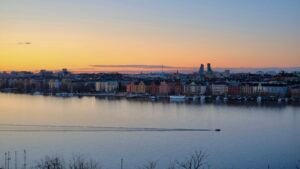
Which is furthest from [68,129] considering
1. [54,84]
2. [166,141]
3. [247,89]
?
[54,84]

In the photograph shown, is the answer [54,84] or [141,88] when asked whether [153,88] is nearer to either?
[141,88]

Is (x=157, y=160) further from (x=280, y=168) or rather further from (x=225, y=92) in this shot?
(x=225, y=92)

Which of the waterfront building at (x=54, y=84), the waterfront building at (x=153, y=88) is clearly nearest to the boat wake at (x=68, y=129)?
the waterfront building at (x=153, y=88)

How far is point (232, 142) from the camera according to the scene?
→ 321 inches

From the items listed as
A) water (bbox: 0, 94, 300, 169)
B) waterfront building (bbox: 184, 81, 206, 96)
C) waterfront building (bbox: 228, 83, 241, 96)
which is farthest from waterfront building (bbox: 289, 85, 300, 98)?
water (bbox: 0, 94, 300, 169)

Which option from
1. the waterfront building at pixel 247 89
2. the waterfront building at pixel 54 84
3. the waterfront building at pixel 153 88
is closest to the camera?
the waterfront building at pixel 247 89

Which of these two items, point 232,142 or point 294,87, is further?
point 294,87

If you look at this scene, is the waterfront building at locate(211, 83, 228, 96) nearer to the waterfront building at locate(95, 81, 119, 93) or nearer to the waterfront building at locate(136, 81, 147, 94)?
the waterfront building at locate(136, 81, 147, 94)

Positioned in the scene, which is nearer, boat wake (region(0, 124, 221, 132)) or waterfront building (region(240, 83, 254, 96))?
boat wake (region(0, 124, 221, 132))

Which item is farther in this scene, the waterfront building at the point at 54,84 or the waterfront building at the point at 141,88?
the waterfront building at the point at 54,84

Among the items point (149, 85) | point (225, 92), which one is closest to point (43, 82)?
point (149, 85)

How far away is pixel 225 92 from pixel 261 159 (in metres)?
17.1

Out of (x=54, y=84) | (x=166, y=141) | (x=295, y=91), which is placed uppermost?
(x=54, y=84)

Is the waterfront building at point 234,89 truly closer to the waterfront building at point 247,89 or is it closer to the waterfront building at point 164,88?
the waterfront building at point 247,89
